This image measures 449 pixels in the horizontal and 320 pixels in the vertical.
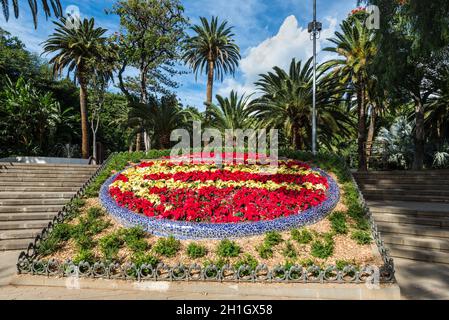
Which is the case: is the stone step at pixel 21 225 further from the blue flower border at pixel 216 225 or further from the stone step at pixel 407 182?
the stone step at pixel 407 182

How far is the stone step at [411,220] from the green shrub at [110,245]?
6.83 m

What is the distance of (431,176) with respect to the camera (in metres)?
12.2

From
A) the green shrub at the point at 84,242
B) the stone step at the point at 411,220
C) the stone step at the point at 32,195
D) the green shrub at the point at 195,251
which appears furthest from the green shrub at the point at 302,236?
the stone step at the point at 32,195

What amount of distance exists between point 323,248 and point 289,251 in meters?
0.71

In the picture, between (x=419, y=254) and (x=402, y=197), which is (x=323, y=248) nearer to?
(x=419, y=254)

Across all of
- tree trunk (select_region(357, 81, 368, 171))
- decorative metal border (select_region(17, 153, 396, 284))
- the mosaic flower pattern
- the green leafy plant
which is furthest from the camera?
tree trunk (select_region(357, 81, 368, 171))

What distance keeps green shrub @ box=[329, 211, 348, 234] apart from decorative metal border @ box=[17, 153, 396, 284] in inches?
42.4

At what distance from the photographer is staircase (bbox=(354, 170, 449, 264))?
6.79 metres

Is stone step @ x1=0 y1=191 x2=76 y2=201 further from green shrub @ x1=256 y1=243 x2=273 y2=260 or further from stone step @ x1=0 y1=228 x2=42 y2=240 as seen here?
green shrub @ x1=256 y1=243 x2=273 y2=260

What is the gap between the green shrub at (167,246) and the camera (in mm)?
6262

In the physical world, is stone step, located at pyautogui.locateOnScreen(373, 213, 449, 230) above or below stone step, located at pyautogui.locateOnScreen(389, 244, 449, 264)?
above

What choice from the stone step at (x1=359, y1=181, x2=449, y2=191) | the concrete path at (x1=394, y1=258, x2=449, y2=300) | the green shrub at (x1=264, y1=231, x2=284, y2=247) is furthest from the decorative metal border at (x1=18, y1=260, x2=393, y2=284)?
the stone step at (x1=359, y1=181, x2=449, y2=191)

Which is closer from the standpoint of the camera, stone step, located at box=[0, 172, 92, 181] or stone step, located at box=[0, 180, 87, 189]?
stone step, located at box=[0, 180, 87, 189]
